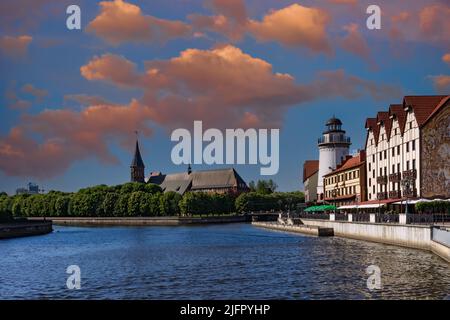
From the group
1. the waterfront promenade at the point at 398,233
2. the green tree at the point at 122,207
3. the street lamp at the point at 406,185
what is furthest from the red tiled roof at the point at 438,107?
the green tree at the point at 122,207

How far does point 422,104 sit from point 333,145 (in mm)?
56292

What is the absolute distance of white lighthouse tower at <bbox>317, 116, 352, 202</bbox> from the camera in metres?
138

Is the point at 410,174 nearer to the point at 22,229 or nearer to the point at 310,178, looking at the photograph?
the point at 22,229

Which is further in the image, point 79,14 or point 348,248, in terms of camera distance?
point 348,248

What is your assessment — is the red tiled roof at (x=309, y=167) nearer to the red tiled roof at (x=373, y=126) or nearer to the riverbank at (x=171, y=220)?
the riverbank at (x=171, y=220)

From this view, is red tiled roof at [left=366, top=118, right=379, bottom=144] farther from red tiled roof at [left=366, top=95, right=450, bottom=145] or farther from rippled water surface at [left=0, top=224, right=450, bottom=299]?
rippled water surface at [left=0, top=224, right=450, bottom=299]

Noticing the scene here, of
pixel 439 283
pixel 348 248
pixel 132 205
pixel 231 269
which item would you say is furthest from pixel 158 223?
pixel 439 283

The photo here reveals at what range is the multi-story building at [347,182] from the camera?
108438 mm

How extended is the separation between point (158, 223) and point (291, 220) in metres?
69.8

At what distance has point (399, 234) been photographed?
58.9m

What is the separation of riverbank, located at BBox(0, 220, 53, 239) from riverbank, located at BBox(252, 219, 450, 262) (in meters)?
51.6

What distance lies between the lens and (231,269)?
144 ft

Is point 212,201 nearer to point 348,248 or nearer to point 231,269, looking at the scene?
point 348,248

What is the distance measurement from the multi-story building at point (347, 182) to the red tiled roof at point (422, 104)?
23153 millimetres
